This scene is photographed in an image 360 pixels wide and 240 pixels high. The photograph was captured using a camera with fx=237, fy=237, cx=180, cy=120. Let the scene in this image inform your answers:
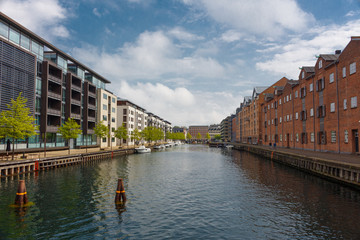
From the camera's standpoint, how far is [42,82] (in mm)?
53438

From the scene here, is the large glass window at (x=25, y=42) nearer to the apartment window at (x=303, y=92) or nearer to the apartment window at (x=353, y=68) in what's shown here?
the apartment window at (x=353, y=68)

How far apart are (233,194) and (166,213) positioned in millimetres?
8743

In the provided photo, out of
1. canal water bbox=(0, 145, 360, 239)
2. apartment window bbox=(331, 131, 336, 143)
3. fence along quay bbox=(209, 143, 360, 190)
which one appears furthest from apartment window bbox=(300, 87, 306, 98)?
canal water bbox=(0, 145, 360, 239)

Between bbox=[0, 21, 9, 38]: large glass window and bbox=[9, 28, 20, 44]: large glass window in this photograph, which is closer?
bbox=[0, 21, 9, 38]: large glass window

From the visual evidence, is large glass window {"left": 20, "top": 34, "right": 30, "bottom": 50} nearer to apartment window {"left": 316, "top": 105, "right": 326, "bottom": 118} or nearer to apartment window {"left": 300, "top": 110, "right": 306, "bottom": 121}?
apartment window {"left": 316, "top": 105, "right": 326, "bottom": 118}

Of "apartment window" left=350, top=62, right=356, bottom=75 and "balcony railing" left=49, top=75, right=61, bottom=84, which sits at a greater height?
"balcony railing" left=49, top=75, right=61, bottom=84

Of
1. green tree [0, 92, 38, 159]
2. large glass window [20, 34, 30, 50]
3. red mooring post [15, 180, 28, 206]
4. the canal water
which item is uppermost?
large glass window [20, 34, 30, 50]

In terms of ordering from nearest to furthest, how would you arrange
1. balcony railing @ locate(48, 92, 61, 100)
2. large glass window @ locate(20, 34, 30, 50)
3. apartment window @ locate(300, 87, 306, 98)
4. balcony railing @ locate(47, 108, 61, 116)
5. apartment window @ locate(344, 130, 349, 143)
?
apartment window @ locate(344, 130, 349, 143) < large glass window @ locate(20, 34, 30, 50) < balcony railing @ locate(47, 108, 61, 116) < balcony railing @ locate(48, 92, 61, 100) < apartment window @ locate(300, 87, 306, 98)

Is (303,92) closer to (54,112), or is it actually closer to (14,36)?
(54,112)

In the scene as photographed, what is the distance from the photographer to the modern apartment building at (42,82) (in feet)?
142

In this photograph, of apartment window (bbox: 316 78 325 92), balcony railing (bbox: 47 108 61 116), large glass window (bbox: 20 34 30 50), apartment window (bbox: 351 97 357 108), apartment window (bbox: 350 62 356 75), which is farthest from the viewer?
balcony railing (bbox: 47 108 61 116)

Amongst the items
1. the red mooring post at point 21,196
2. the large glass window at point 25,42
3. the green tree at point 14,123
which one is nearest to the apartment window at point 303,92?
the green tree at point 14,123

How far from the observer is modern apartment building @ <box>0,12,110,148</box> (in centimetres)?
4316

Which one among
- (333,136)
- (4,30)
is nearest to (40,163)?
(4,30)
